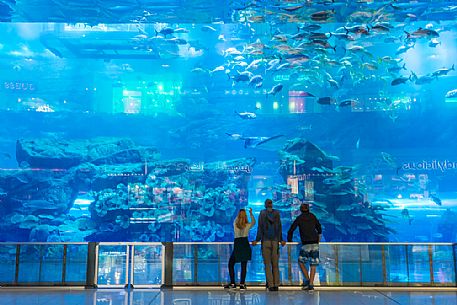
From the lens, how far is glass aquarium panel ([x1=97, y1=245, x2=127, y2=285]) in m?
6.03

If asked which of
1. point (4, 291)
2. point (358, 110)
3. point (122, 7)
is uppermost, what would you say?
point (122, 7)

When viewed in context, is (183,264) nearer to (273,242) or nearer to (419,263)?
(273,242)

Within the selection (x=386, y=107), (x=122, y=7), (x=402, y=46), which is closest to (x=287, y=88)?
(x=386, y=107)

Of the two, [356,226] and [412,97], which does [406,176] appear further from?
[412,97]

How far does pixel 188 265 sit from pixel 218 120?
831 inches

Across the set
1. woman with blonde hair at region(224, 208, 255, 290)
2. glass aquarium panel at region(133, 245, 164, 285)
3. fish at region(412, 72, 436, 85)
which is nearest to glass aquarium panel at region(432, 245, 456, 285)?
woman with blonde hair at region(224, 208, 255, 290)

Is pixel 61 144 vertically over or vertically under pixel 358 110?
under

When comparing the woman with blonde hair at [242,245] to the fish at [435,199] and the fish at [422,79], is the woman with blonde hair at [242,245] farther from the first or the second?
the fish at [422,79]

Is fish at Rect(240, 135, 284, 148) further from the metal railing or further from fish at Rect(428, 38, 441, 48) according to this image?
the metal railing

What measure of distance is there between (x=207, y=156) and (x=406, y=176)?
11.2m

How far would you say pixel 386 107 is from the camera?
2600 centimetres

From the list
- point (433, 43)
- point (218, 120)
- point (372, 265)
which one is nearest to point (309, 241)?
point (372, 265)

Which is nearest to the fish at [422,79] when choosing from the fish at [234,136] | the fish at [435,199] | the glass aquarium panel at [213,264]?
the fish at [435,199]

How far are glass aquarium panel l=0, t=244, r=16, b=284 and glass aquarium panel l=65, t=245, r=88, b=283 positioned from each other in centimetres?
80
